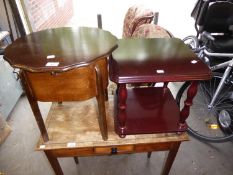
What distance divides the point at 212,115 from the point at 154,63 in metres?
1.59

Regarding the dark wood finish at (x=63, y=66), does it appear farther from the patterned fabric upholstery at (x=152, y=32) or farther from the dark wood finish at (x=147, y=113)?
the patterned fabric upholstery at (x=152, y=32)

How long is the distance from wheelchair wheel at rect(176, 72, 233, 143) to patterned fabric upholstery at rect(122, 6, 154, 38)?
741mm

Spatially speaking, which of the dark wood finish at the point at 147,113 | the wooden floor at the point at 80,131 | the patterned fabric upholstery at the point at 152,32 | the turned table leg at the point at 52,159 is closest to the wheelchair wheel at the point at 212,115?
the patterned fabric upholstery at the point at 152,32

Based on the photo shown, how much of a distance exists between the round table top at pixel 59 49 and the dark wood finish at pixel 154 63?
94 millimetres

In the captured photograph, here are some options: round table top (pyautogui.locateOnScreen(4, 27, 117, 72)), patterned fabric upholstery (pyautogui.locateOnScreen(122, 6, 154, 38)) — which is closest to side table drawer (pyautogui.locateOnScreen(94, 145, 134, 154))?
round table top (pyautogui.locateOnScreen(4, 27, 117, 72))

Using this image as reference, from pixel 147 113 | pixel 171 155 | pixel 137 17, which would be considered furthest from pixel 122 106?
pixel 137 17

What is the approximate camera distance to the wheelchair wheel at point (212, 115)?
1707 mm

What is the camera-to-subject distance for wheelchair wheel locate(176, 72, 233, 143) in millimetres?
1707

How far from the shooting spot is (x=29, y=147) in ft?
5.62

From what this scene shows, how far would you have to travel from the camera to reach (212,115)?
2.04 m

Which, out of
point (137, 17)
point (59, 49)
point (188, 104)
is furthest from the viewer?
point (137, 17)

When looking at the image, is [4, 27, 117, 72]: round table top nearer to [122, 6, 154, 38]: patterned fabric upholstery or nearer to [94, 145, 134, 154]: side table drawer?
[94, 145, 134, 154]: side table drawer

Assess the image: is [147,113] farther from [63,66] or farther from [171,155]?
[63,66]

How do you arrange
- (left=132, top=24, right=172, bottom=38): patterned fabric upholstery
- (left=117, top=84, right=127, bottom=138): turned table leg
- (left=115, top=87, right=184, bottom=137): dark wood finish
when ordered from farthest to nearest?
(left=132, top=24, right=172, bottom=38): patterned fabric upholstery, (left=115, top=87, right=184, bottom=137): dark wood finish, (left=117, top=84, right=127, bottom=138): turned table leg
